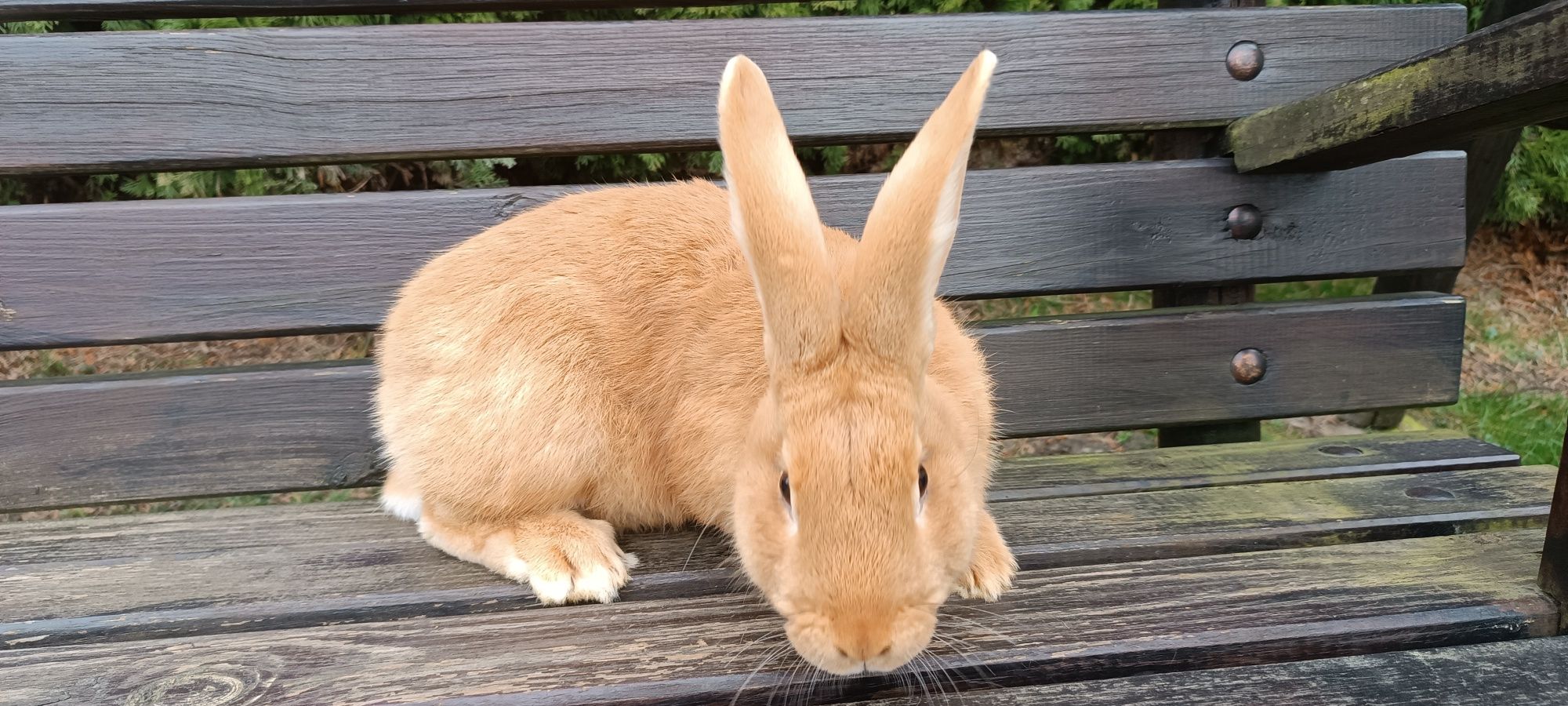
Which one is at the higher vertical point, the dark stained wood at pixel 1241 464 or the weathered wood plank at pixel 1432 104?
the weathered wood plank at pixel 1432 104

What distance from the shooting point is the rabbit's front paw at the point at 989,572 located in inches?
55.0

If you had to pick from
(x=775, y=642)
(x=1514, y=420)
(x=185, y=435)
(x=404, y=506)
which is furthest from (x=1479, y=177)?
(x=185, y=435)

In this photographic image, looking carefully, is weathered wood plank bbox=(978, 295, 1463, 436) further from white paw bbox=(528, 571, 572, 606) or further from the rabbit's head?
white paw bbox=(528, 571, 572, 606)

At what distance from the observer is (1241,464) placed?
80.2 inches

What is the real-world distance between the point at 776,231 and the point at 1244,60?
161 cm

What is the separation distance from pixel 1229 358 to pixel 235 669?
225cm

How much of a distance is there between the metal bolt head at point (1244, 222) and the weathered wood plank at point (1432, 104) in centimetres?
13

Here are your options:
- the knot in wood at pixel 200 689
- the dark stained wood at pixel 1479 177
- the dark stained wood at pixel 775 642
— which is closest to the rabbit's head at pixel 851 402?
the dark stained wood at pixel 775 642

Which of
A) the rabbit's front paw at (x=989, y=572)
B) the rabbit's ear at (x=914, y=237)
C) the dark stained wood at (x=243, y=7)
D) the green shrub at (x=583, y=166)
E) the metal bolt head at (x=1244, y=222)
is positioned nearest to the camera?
the rabbit's ear at (x=914, y=237)

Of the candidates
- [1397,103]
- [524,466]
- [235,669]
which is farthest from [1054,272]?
[235,669]

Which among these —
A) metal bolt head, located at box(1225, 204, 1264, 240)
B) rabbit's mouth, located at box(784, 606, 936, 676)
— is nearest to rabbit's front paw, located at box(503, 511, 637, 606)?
rabbit's mouth, located at box(784, 606, 936, 676)

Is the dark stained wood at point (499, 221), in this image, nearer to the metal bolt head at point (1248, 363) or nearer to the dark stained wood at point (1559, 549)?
the metal bolt head at point (1248, 363)

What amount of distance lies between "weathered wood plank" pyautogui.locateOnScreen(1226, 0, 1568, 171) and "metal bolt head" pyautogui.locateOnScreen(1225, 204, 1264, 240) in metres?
0.13

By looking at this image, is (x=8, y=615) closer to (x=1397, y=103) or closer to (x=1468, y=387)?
(x=1397, y=103)
